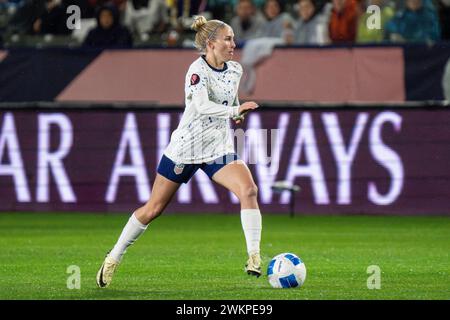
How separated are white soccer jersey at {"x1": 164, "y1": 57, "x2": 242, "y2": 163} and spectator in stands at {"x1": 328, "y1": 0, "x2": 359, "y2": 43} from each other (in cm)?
889

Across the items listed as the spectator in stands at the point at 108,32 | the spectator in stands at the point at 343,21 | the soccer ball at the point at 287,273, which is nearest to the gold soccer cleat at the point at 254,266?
the soccer ball at the point at 287,273

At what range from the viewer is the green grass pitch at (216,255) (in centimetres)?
1052

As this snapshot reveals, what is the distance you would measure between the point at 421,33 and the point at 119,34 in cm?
466

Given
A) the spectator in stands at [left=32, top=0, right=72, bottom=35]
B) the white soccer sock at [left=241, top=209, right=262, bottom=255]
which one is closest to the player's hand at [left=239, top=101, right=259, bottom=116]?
the white soccer sock at [left=241, top=209, right=262, bottom=255]

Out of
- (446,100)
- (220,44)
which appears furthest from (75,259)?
(446,100)

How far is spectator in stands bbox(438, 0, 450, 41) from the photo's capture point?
20469mm

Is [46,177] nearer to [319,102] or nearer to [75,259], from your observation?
[319,102]

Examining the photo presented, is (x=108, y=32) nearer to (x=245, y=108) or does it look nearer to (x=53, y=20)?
(x=53, y=20)

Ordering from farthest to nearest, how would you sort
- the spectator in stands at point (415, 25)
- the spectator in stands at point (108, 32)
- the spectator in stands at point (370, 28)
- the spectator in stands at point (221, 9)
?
the spectator in stands at point (221, 9), the spectator in stands at point (108, 32), the spectator in stands at point (370, 28), the spectator in stands at point (415, 25)

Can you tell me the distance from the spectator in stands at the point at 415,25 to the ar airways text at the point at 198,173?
1571mm

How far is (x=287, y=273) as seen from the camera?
10703mm

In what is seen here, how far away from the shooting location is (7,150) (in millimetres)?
19641

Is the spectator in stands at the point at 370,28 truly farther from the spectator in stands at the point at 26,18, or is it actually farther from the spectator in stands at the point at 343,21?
the spectator in stands at the point at 26,18

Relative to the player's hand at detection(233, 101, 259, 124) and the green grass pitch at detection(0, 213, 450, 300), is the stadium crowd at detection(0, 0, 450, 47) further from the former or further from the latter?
the player's hand at detection(233, 101, 259, 124)
